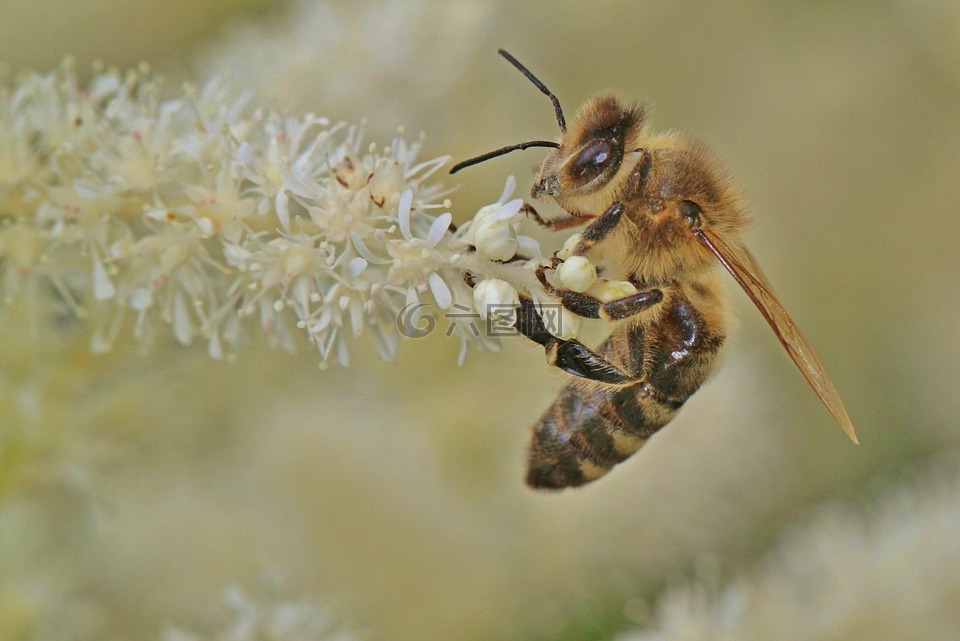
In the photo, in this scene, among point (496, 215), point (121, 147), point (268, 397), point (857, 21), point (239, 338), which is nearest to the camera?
point (496, 215)

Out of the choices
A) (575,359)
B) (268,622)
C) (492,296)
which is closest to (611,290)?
(575,359)

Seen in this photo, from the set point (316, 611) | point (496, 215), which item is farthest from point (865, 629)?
point (496, 215)

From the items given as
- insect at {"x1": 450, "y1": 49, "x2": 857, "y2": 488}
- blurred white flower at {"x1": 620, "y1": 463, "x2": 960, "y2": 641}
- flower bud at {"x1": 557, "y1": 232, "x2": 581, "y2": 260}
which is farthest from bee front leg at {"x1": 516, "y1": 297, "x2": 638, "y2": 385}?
blurred white flower at {"x1": 620, "y1": 463, "x2": 960, "y2": 641}

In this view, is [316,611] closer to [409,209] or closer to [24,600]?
[24,600]

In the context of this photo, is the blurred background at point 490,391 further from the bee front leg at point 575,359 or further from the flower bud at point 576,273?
the flower bud at point 576,273

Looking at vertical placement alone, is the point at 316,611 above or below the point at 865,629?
above

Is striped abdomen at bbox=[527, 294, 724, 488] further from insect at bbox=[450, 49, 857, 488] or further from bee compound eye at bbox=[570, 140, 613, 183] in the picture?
bee compound eye at bbox=[570, 140, 613, 183]
